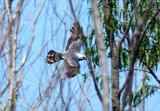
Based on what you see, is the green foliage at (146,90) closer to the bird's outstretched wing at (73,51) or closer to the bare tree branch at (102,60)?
the bird's outstretched wing at (73,51)

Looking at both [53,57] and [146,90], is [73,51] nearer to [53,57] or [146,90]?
[53,57]

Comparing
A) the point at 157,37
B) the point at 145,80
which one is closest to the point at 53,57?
the point at 157,37

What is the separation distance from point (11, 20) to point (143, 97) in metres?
3.12

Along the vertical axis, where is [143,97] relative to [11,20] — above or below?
below

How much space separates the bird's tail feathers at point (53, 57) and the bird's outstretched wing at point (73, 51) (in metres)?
0.08

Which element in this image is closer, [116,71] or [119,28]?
[116,71]

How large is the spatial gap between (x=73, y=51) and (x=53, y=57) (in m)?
0.24

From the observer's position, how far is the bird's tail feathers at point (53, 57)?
3947mm

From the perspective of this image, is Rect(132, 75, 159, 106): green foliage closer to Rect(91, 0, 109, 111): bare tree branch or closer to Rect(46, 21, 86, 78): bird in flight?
Rect(46, 21, 86, 78): bird in flight

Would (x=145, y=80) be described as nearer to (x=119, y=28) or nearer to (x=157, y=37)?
(x=157, y=37)

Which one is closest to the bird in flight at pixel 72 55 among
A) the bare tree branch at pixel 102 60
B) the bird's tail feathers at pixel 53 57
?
the bird's tail feathers at pixel 53 57

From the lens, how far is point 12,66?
353cm

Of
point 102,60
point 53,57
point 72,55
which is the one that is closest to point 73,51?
point 72,55

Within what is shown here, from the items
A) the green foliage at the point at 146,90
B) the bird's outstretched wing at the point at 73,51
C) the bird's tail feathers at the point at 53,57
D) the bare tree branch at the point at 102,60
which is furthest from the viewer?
the green foliage at the point at 146,90
